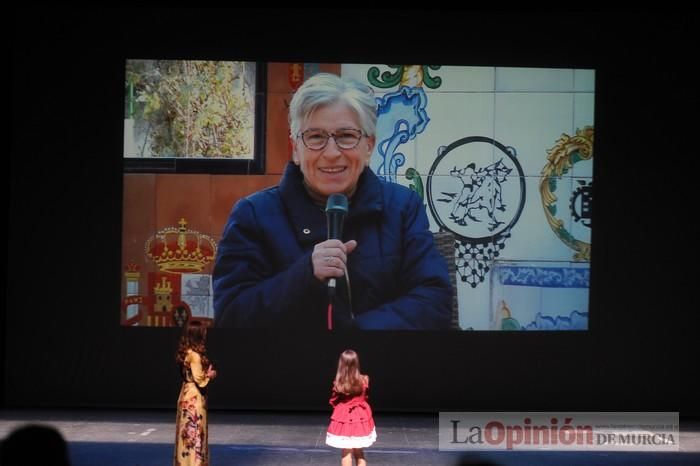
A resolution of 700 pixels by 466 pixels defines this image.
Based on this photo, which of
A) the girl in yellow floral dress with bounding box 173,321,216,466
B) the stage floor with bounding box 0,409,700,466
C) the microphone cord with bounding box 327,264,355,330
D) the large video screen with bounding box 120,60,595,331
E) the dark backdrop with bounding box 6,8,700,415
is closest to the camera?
the girl in yellow floral dress with bounding box 173,321,216,466

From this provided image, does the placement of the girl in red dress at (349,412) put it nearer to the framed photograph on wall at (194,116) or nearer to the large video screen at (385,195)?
the large video screen at (385,195)

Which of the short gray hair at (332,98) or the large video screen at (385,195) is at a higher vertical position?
the short gray hair at (332,98)

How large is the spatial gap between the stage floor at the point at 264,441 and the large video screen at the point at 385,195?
3.66 ft

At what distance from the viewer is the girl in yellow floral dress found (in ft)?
24.7

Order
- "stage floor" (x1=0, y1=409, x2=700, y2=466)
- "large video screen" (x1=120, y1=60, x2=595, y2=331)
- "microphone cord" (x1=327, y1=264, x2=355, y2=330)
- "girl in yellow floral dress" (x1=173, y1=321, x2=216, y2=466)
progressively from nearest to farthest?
"girl in yellow floral dress" (x1=173, y1=321, x2=216, y2=466) → "stage floor" (x1=0, y1=409, x2=700, y2=466) → "microphone cord" (x1=327, y1=264, x2=355, y2=330) → "large video screen" (x1=120, y1=60, x2=595, y2=331)

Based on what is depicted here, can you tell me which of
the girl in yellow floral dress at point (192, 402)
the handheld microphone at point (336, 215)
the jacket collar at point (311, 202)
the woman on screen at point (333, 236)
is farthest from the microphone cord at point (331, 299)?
the girl in yellow floral dress at point (192, 402)

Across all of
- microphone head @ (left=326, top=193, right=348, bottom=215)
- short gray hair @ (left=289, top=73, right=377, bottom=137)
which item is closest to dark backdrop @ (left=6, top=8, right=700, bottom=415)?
short gray hair @ (left=289, top=73, right=377, bottom=137)

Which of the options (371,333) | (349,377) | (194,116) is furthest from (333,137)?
(349,377)

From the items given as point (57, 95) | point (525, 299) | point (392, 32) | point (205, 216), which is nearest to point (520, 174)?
point (525, 299)

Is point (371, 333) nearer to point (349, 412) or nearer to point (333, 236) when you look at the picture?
point (333, 236)

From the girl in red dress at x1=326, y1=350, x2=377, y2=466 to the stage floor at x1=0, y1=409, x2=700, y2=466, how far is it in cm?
117

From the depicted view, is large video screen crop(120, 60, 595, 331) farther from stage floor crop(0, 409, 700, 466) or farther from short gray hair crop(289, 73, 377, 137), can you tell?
stage floor crop(0, 409, 700, 466)

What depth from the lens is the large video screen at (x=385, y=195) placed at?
11.4m

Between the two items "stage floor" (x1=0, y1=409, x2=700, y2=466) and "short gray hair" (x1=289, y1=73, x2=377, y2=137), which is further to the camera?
"short gray hair" (x1=289, y1=73, x2=377, y2=137)
